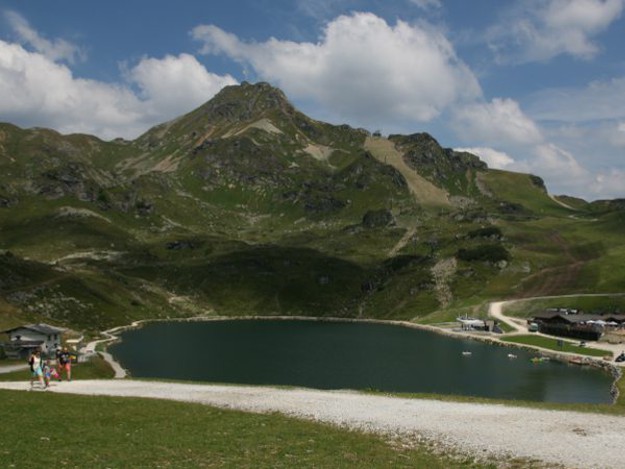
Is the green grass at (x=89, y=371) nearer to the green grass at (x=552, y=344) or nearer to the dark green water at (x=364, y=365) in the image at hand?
the dark green water at (x=364, y=365)

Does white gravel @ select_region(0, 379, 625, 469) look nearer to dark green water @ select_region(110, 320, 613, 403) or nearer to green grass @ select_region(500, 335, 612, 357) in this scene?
dark green water @ select_region(110, 320, 613, 403)

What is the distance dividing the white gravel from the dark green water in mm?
49276

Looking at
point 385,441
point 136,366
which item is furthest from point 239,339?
point 385,441

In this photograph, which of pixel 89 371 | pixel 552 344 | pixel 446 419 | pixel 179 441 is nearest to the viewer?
pixel 179 441

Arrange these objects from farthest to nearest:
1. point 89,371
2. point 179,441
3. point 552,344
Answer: point 552,344
point 89,371
point 179,441

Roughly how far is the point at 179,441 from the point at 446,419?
18.2 metres

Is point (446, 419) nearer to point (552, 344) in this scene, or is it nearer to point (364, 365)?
point (364, 365)

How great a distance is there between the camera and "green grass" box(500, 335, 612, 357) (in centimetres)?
13575

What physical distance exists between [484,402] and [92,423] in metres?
30.9

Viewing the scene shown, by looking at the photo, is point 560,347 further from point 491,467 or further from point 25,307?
point 25,307

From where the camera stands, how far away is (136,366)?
124 m

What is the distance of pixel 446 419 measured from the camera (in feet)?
125

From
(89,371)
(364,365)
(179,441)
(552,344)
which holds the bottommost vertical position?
(364,365)

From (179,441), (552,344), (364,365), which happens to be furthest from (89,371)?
(552,344)
